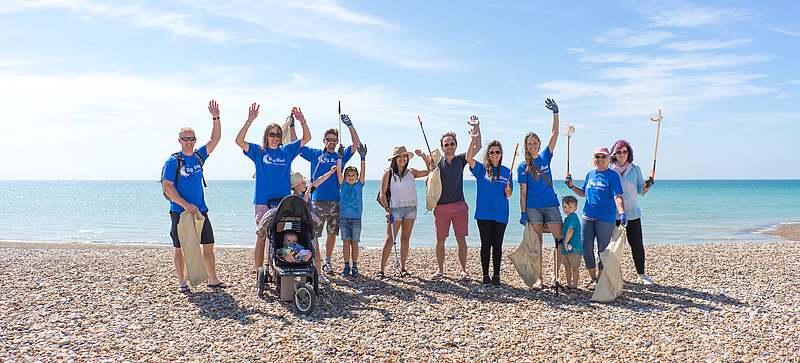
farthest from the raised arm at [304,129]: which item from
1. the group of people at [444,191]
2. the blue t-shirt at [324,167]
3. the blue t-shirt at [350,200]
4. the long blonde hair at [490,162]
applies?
the long blonde hair at [490,162]

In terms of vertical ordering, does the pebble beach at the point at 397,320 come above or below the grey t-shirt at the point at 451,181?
below

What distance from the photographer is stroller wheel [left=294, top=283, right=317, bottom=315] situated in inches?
205

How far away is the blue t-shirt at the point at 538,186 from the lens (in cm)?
622

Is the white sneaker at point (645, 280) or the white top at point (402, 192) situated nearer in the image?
the white top at point (402, 192)

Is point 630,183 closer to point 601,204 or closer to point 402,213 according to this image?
point 601,204

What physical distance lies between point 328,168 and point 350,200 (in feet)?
1.83

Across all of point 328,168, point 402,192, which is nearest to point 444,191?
point 402,192

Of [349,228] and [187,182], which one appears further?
[349,228]

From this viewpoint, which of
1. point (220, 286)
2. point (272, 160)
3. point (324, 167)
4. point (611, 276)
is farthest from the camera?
point (324, 167)

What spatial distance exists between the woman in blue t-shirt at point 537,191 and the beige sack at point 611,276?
55 centimetres

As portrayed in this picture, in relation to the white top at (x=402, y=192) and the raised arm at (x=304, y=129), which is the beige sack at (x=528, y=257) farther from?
the raised arm at (x=304, y=129)

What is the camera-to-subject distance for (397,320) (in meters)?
5.03

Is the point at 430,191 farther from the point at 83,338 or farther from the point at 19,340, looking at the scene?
the point at 19,340

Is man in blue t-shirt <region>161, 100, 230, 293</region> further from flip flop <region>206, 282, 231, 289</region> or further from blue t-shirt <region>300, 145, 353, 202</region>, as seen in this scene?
blue t-shirt <region>300, 145, 353, 202</region>
